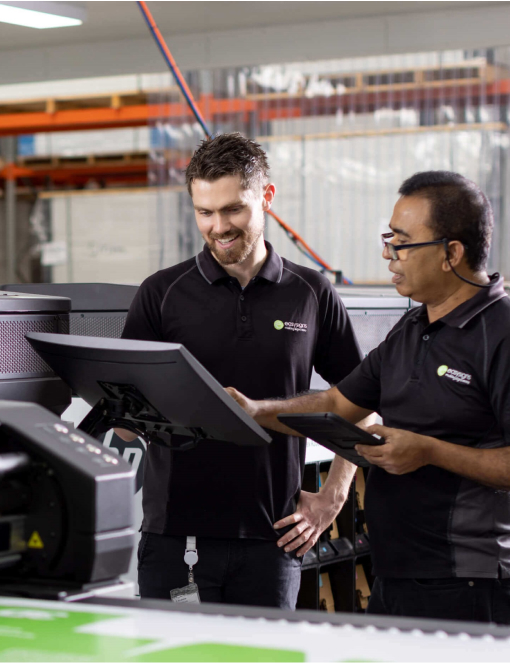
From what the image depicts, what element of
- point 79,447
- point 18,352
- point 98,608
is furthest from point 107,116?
point 98,608

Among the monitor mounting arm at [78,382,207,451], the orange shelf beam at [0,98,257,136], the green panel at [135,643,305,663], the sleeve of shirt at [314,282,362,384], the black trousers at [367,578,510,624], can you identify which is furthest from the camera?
the orange shelf beam at [0,98,257,136]

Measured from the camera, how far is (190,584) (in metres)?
1.91

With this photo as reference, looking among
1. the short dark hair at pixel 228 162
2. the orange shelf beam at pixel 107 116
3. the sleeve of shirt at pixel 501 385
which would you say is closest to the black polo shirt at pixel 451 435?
the sleeve of shirt at pixel 501 385

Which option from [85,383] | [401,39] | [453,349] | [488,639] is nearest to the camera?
[488,639]

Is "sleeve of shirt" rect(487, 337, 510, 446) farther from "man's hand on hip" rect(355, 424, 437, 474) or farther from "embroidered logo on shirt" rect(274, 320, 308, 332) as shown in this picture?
"embroidered logo on shirt" rect(274, 320, 308, 332)

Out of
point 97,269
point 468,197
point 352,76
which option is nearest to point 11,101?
point 97,269

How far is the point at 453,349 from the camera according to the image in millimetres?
1651

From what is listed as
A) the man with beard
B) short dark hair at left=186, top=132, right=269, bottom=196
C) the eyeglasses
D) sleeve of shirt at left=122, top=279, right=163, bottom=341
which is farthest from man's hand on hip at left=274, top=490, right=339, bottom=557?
short dark hair at left=186, top=132, right=269, bottom=196

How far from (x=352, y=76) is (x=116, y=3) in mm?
1668

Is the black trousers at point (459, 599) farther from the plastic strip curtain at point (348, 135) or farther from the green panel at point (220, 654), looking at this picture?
the plastic strip curtain at point (348, 135)

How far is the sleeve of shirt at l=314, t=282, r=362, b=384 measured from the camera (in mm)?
2047

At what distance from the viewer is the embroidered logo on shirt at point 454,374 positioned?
1.62 meters

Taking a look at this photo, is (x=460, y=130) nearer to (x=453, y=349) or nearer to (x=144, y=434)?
(x=453, y=349)

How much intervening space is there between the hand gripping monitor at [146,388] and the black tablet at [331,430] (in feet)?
0.64
